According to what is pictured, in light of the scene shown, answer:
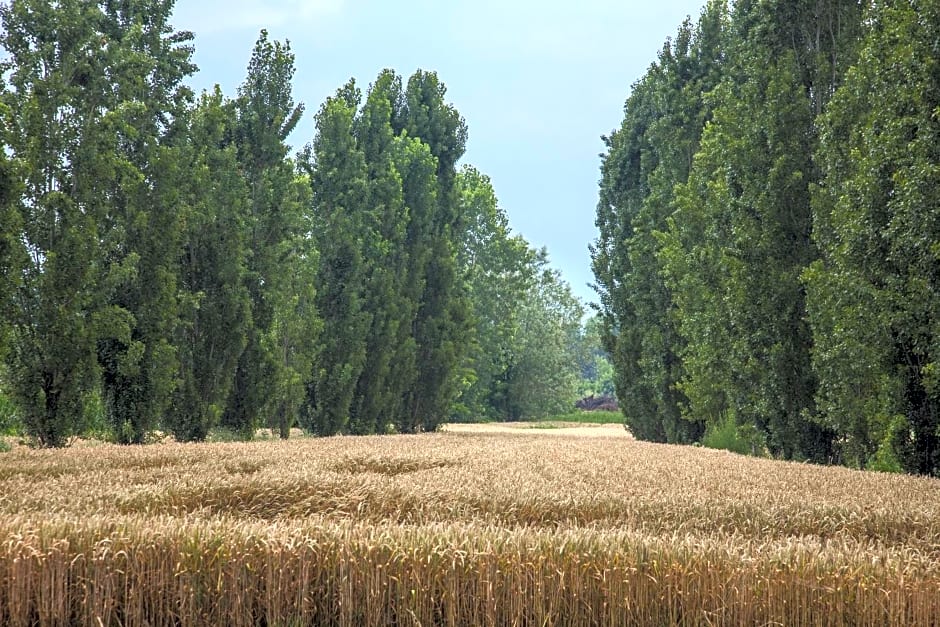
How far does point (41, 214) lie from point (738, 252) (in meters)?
14.8

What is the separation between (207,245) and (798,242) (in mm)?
14315

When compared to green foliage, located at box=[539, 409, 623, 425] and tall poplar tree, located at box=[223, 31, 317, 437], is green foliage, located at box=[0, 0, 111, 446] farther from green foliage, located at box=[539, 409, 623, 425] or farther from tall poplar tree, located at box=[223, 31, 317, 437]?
green foliage, located at box=[539, 409, 623, 425]

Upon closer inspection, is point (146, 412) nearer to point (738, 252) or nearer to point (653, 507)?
point (653, 507)

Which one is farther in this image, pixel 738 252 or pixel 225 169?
pixel 225 169

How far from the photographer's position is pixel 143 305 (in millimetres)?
16438

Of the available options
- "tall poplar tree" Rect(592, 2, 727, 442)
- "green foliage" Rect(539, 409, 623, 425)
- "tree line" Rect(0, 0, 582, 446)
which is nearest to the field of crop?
"tree line" Rect(0, 0, 582, 446)

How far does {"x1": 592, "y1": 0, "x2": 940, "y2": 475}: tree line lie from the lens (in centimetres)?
1241

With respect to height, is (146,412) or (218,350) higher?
(218,350)

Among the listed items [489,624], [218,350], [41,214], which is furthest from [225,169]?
[489,624]

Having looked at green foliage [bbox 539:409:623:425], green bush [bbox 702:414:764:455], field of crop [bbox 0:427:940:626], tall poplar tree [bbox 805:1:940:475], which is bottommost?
green foliage [bbox 539:409:623:425]

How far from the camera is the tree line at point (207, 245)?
A: 47.1 feet

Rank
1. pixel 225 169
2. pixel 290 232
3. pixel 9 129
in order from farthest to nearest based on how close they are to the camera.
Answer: pixel 290 232 < pixel 225 169 < pixel 9 129

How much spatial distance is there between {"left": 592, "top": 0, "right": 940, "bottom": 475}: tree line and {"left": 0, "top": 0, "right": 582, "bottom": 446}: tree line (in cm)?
884

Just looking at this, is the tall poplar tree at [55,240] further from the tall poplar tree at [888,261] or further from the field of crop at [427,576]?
the tall poplar tree at [888,261]
